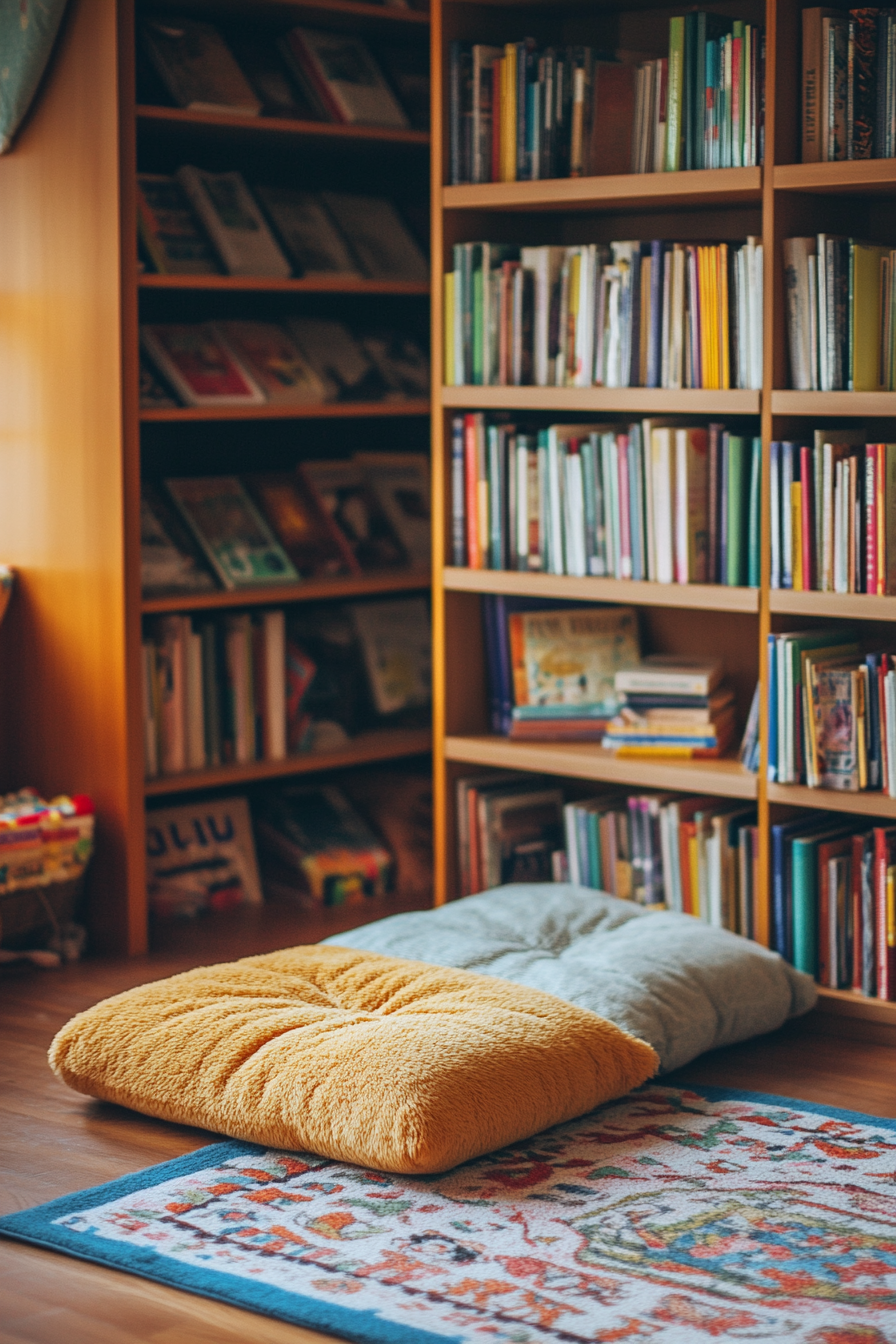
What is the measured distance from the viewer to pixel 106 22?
11.0ft

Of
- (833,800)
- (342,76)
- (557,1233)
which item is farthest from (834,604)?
(342,76)

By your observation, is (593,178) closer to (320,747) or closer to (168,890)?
(320,747)

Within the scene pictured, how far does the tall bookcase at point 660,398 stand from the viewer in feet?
9.95

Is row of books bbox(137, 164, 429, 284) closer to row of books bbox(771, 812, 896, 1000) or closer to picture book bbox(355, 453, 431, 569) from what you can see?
picture book bbox(355, 453, 431, 569)

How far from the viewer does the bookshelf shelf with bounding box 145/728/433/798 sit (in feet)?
12.3

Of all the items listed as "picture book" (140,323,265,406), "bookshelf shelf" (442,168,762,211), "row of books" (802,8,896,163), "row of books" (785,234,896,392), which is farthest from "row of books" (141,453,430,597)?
"row of books" (802,8,896,163)

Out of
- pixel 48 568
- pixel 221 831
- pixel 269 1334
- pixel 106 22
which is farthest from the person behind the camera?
pixel 221 831

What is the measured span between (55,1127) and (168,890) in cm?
123

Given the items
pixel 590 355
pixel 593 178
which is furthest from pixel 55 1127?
pixel 593 178

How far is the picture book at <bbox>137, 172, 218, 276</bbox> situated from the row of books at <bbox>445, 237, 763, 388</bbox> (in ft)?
1.94

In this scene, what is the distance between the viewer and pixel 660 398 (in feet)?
10.6

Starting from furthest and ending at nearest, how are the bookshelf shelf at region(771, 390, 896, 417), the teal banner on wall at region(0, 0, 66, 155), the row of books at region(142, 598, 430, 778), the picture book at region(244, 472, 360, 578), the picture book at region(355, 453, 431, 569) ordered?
the picture book at region(355, 453, 431, 569) → the picture book at region(244, 472, 360, 578) → the row of books at region(142, 598, 430, 778) → the teal banner on wall at region(0, 0, 66, 155) → the bookshelf shelf at region(771, 390, 896, 417)

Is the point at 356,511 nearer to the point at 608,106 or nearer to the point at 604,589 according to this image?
the point at 604,589

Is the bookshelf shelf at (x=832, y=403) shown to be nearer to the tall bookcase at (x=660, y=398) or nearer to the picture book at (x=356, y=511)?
the tall bookcase at (x=660, y=398)
